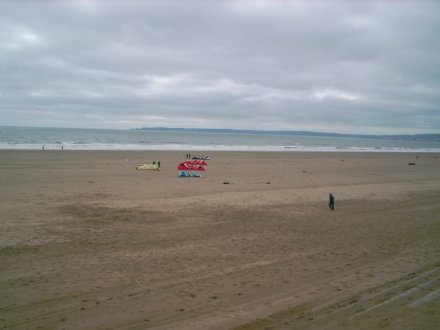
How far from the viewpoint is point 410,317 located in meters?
5.10

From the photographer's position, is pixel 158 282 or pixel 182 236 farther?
pixel 182 236

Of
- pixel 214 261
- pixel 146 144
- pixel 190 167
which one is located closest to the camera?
pixel 214 261

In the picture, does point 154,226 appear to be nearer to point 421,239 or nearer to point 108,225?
point 108,225

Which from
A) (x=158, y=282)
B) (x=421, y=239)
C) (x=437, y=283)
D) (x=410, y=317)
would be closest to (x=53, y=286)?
(x=158, y=282)

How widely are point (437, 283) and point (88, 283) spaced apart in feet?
21.0

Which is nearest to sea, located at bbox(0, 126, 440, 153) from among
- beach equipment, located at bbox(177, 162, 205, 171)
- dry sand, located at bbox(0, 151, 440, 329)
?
beach equipment, located at bbox(177, 162, 205, 171)

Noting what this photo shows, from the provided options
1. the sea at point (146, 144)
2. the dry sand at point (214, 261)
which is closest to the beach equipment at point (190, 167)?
the dry sand at point (214, 261)

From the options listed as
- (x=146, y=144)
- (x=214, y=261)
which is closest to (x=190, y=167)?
(x=214, y=261)

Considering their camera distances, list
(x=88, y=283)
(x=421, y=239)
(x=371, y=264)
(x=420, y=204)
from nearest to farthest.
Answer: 1. (x=88, y=283)
2. (x=371, y=264)
3. (x=421, y=239)
4. (x=420, y=204)

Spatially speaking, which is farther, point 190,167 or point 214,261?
point 190,167

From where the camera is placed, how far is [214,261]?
312 inches

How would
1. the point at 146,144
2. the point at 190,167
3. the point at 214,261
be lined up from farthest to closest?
the point at 146,144 < the point at 190,167 < the point at 214,261

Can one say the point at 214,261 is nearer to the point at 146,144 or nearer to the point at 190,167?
the point at 190,167

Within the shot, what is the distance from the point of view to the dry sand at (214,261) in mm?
5320
